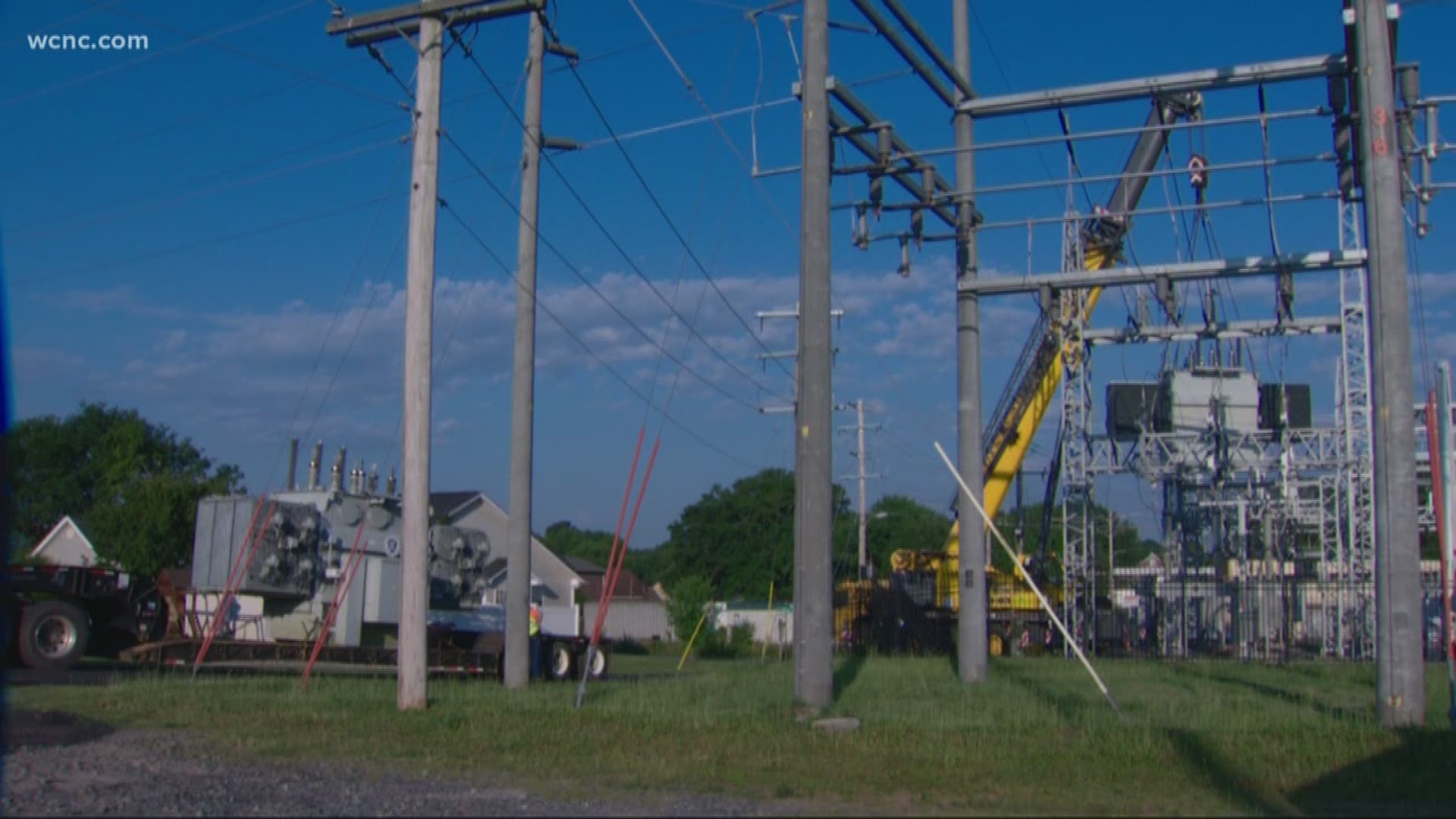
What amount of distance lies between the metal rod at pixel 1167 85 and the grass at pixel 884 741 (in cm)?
803

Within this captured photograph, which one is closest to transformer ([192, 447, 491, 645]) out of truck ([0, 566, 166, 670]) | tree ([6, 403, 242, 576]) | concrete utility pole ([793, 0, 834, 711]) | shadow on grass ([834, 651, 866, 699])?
truck ([0, 566, 166, 670])

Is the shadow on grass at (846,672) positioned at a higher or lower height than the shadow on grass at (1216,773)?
higher

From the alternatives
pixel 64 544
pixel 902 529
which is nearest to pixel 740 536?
pixel 902 529

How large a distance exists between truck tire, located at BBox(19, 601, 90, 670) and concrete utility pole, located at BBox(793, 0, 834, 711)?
11.1 meters

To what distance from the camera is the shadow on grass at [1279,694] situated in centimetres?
1528

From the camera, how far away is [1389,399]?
14.7 m

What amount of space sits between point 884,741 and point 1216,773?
3077 millimetres

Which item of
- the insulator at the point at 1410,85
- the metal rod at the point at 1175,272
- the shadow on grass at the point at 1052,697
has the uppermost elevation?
the insulator at the point at 1410,85

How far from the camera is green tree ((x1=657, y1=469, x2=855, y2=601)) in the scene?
93.4 meters

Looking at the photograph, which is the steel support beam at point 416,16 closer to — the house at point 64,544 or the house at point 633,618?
the house at point 633,618

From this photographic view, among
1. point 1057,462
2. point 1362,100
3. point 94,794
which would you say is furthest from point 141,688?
point 1057,462

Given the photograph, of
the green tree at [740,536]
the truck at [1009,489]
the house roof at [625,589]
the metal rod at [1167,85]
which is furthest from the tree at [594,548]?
the metal rod at [1167,85]

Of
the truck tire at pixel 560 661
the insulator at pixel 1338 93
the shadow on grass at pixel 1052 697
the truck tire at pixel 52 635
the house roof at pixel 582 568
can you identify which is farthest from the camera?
the house roof at pixel 582 568

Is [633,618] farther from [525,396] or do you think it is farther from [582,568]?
[525,396]
